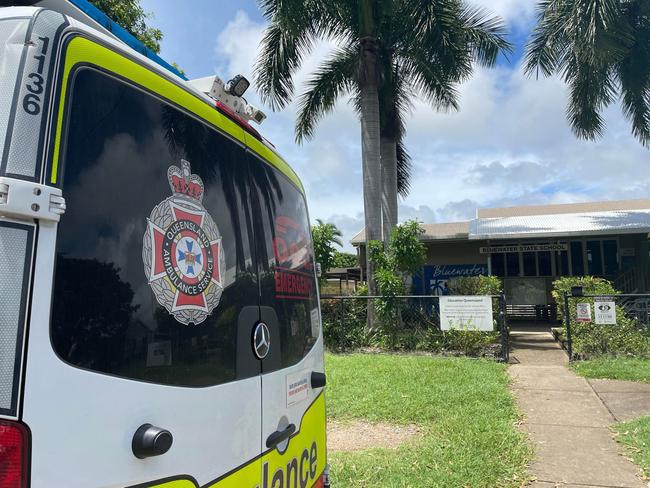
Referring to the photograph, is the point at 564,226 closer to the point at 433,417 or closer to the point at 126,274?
the point at 433,417

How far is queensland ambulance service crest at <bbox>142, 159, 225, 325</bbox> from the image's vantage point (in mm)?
1496

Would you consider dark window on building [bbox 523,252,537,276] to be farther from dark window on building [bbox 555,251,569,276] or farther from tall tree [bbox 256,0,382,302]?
tall tree [bbox 256,0,382,302]

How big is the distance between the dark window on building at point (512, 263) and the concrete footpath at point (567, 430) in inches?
324

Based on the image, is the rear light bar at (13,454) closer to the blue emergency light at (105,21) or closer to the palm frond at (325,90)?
the blue emergency light at (105,21)

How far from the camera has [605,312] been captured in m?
9.41

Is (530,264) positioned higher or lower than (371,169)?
lower

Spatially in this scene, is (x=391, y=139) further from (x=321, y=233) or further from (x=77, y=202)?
(x=77, y=202)

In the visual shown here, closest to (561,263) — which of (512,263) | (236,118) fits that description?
(512,263)

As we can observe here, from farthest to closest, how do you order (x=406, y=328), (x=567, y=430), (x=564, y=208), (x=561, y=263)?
(x=564, y=208)
(x=561, y=263)
(x=406, y=328)
(x=567, y=430)

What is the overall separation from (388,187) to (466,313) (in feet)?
17.6

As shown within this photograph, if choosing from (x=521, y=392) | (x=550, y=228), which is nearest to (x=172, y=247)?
(x=521, y=392)

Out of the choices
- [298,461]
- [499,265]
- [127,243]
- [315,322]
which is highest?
[499,265]

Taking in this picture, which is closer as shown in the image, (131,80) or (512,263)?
(131,80)

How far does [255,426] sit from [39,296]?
1046 millimetres
